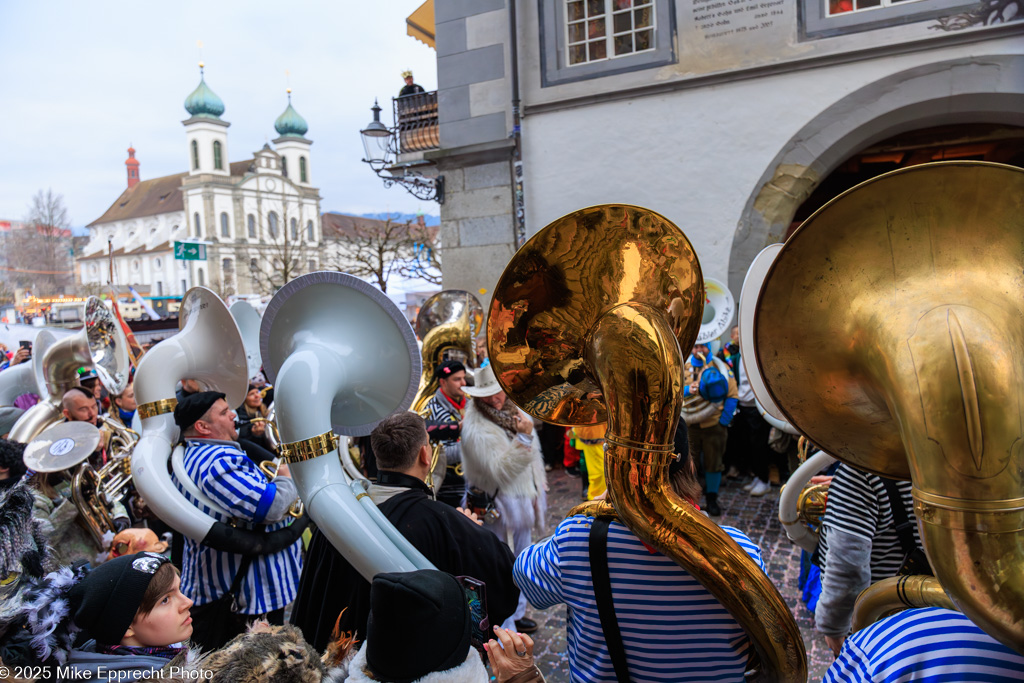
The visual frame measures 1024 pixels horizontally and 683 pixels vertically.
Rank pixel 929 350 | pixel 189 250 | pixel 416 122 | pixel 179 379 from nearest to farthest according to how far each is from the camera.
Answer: pixel 929 350 < pixel 179 379 < pixel 416 122 < pixel 189 250

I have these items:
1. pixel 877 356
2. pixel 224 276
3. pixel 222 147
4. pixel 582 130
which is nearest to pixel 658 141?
pixel 582 130

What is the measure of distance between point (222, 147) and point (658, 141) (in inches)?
2806

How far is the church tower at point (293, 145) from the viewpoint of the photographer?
71188 millimetres

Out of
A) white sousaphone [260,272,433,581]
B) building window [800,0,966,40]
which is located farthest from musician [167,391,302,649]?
building window [800,0,966,40]

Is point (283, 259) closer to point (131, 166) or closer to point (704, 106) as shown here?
point (704, 106)

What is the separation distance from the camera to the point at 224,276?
181 ft

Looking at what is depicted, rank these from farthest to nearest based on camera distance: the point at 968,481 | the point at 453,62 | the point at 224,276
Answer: the point at 224,276, the point at 453,62, the point at 968,481

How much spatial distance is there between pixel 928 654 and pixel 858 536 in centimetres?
120

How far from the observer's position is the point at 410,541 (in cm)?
198

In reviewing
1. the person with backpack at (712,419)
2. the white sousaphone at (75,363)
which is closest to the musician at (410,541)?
the white sousaphone at (75,363)

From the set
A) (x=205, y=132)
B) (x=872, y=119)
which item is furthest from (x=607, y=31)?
(x=205, y=132)

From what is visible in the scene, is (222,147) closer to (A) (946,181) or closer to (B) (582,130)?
(B) (582,130)

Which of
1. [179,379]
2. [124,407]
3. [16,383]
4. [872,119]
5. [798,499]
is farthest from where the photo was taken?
[872,119]

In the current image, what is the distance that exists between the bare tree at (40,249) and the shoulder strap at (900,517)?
29.9 meters
